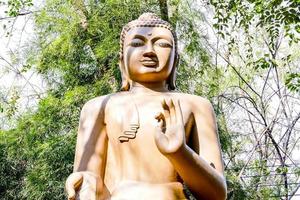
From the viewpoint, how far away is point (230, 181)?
7219 mm

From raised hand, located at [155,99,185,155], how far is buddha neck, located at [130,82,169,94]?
49 centimetres

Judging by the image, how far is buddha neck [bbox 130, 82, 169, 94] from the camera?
281 centimetres

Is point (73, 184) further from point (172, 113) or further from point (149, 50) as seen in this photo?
point (149, 50)

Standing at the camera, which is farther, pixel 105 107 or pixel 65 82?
pixel 65 82

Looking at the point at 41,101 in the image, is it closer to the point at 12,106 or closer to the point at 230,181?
the point at 12,106

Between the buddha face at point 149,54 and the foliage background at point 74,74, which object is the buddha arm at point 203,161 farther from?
the foliage background at point 74,74

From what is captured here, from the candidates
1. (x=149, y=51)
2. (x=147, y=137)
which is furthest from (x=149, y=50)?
(x=147, y=137)

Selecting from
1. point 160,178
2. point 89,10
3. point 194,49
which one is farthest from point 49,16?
point 160,178

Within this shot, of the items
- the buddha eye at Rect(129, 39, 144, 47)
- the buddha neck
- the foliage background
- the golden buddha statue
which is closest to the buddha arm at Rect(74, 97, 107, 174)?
the golden buddha statue

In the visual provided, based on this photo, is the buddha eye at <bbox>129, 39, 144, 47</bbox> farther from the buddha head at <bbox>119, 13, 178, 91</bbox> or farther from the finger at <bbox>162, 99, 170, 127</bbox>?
the finger at <bbox>162, 99, 170, 127</bbox>

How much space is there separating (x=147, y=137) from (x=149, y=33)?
20.9 inches

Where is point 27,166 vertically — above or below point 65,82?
below

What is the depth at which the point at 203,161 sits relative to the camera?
2.38m

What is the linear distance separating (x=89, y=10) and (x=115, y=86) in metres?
1.31
